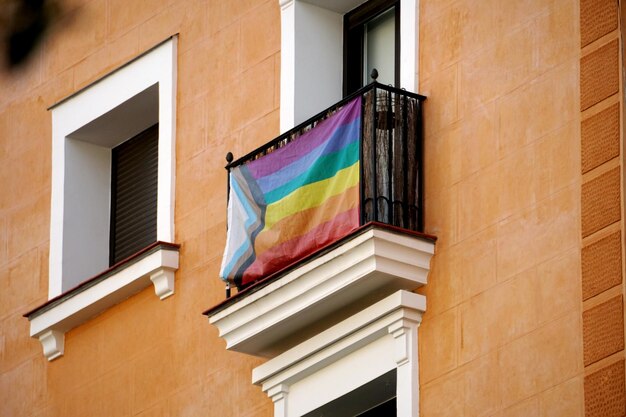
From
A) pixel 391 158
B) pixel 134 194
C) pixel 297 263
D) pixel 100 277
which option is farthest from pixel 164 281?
pixel 391 158

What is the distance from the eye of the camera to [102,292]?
40.3 feet

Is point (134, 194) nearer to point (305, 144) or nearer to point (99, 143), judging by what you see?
point (99, 143)

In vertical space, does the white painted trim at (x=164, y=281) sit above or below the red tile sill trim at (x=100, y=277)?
below

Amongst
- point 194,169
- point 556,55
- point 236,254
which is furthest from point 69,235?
point 556,55

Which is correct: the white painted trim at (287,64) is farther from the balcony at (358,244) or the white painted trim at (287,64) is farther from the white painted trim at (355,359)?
the white painted trim at (355,359)

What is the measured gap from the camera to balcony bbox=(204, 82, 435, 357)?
9.52 m

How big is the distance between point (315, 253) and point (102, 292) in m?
Answer: 2.98

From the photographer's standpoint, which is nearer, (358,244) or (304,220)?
(358,244)

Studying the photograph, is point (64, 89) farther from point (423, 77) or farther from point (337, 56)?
point (423, 77)

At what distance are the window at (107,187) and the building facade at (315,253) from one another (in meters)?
0.02

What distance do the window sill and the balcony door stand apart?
1.90 m

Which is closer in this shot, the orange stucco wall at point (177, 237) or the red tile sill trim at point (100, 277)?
the orange stucco wall at point (177, 237)

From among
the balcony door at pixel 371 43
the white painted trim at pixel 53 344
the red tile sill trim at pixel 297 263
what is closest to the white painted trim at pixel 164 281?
the red tile sill trim at pixel 297 263

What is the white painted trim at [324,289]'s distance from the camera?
9.45m
